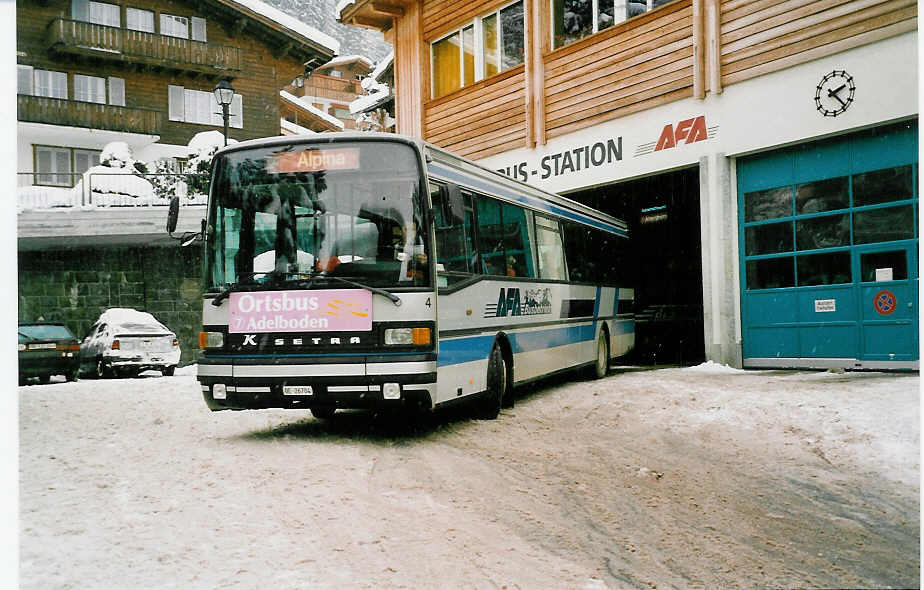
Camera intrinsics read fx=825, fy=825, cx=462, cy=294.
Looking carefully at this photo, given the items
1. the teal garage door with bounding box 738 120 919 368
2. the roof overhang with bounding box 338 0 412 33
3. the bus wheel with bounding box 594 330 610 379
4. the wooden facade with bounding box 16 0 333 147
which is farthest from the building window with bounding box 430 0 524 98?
the wooden facade with bounding box 16 0 333 147

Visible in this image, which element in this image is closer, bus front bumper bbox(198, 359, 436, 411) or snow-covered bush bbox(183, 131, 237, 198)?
bus front bumper bbox(198, 359, 436, 411)

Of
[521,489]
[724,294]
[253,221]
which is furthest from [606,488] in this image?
[724,294]

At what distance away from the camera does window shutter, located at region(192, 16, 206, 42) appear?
6332 mm

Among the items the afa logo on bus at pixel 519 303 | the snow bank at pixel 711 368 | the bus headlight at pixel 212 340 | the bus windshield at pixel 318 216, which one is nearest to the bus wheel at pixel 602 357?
the snow bank at pixel 711 368

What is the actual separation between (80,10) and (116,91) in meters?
0.57

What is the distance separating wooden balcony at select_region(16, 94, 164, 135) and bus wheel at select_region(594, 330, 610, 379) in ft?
23.8

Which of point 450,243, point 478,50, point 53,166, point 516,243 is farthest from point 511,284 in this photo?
point 478,50

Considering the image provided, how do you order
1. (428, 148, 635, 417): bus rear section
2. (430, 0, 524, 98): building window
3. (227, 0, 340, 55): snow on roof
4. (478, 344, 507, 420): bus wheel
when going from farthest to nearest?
(430, 0, 524, 98): building window → (478, 344, 507, 420): bus wheel → (428, 148, 635, 417): bus rear section → (227, 0, 340, 55): snow on roof

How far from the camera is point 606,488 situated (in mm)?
5250

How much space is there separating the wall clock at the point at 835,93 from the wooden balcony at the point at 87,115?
518 cm

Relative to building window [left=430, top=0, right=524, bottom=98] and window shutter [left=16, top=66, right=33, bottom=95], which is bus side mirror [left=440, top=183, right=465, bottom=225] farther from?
building window [left=430, top=0, right=524, bottom=98]

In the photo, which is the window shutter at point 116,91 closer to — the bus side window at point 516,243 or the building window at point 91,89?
→ the building window at point 91,89

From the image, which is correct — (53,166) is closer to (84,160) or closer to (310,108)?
(84,160)

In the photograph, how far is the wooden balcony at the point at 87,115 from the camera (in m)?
5.09
